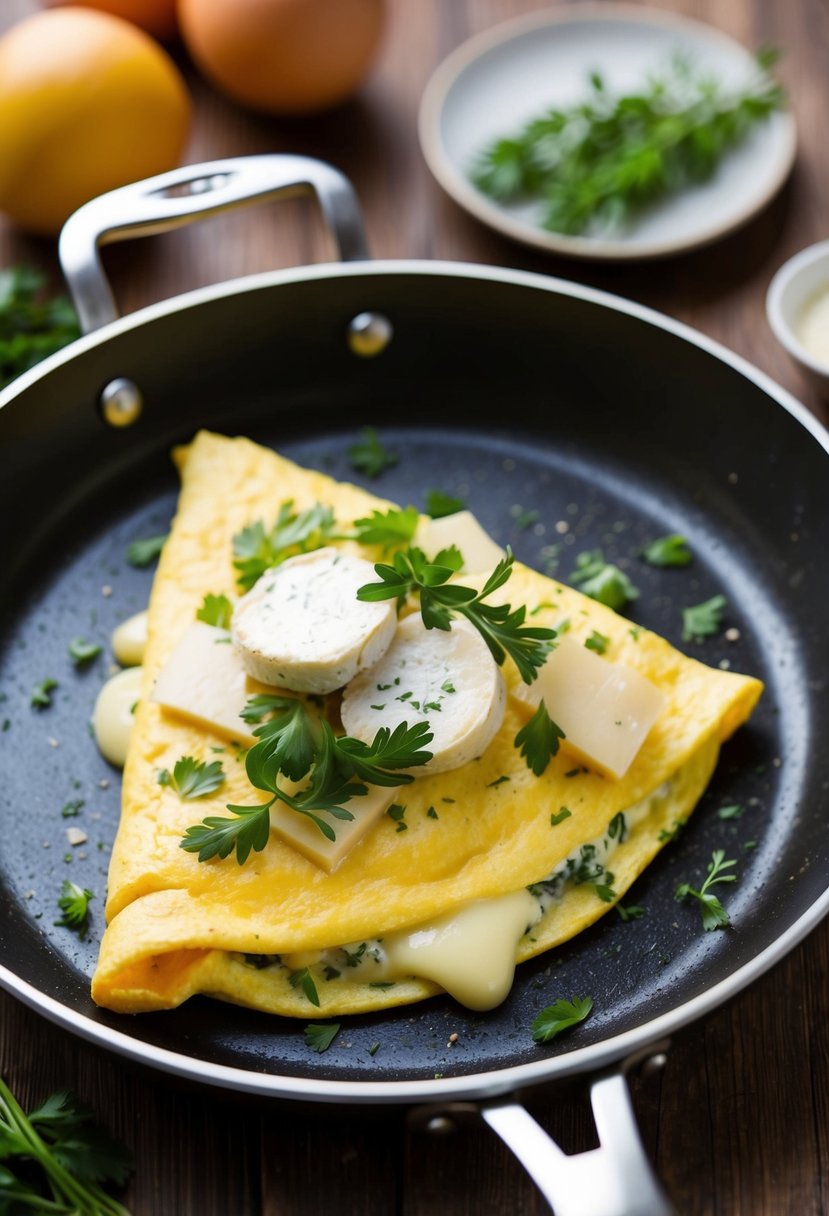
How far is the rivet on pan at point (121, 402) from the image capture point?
3484 mm

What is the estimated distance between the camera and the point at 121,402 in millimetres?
3510

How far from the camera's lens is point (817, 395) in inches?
148

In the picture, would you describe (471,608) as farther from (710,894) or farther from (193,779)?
(710,894)

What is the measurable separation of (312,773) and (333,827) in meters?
0.12

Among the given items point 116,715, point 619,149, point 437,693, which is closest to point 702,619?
point 437,693

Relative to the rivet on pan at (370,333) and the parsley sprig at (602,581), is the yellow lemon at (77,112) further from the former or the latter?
the parsley sprig at (602,581)

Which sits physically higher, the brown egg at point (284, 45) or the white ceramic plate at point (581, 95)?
the brown egg at point (284, 45)

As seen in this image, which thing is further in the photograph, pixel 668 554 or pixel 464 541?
pixel 668 554

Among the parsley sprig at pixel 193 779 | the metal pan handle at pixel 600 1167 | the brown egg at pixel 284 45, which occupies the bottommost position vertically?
the metal pan handle at pixel 600 1167

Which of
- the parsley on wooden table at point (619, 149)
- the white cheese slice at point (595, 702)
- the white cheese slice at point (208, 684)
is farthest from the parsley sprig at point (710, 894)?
the parsley on wooden table at point (619, 149)

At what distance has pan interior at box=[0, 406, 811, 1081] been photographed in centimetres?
259

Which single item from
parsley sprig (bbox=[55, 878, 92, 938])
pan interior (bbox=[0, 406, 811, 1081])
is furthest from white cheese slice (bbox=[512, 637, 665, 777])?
parsley sprig (bbox=[55, 878, 92, 938])

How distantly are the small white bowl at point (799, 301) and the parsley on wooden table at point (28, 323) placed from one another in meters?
2.13

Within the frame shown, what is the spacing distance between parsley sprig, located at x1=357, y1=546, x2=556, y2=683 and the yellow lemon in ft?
6.63
